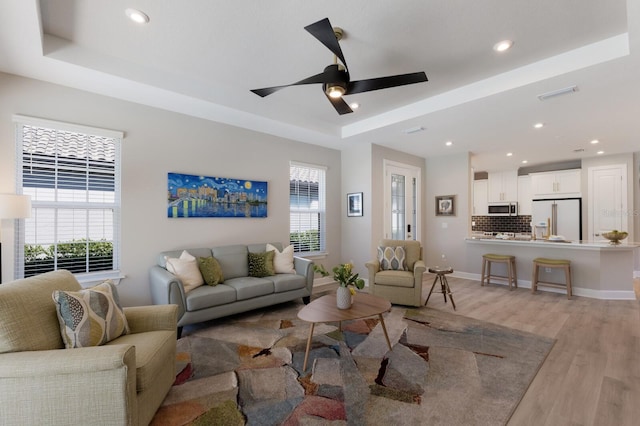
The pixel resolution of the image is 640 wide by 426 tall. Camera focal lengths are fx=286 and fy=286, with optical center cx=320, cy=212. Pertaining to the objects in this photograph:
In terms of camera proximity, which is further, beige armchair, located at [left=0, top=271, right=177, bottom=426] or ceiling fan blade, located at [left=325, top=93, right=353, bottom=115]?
ceiling fan blade, located at [left=325, top=93, right=353, bottom=115]

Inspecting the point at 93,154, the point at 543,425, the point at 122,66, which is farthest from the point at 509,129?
the point at 93,154

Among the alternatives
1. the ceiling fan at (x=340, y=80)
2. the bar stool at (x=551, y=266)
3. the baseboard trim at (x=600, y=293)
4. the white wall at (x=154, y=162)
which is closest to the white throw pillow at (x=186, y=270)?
the white wall at (x=154, y=162)

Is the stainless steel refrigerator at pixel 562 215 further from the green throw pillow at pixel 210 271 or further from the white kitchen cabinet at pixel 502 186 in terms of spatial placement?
the green throw pillow at pixel 210 271

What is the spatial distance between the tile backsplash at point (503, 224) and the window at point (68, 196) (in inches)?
321

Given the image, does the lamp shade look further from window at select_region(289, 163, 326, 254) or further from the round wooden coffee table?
window at select_region(289, 163, 326, 254)

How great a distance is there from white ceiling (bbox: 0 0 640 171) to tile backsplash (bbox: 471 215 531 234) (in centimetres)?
360

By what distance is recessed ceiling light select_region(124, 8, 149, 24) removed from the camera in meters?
2.23

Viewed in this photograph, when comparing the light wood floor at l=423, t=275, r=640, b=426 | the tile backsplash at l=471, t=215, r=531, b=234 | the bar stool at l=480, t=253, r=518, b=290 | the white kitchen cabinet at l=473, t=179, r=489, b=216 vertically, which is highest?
the white kitchen cabinet at l=473, t=179, r=489, b=216

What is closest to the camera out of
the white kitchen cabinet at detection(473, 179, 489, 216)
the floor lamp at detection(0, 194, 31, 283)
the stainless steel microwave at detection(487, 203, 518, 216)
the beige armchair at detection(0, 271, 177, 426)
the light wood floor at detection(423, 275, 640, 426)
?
the beige armchair at detection(0, 271, 177, 426)

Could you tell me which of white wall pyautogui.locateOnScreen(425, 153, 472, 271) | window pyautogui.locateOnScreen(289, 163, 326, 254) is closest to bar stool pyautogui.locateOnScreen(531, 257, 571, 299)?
white wall pyautogui.locateOnScreen(425, 153, 472, 271)

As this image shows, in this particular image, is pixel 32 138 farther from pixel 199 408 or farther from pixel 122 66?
pixel 199 408

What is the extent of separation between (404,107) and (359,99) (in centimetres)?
74

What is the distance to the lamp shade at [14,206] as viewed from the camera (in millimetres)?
2389

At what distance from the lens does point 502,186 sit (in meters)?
7.75
